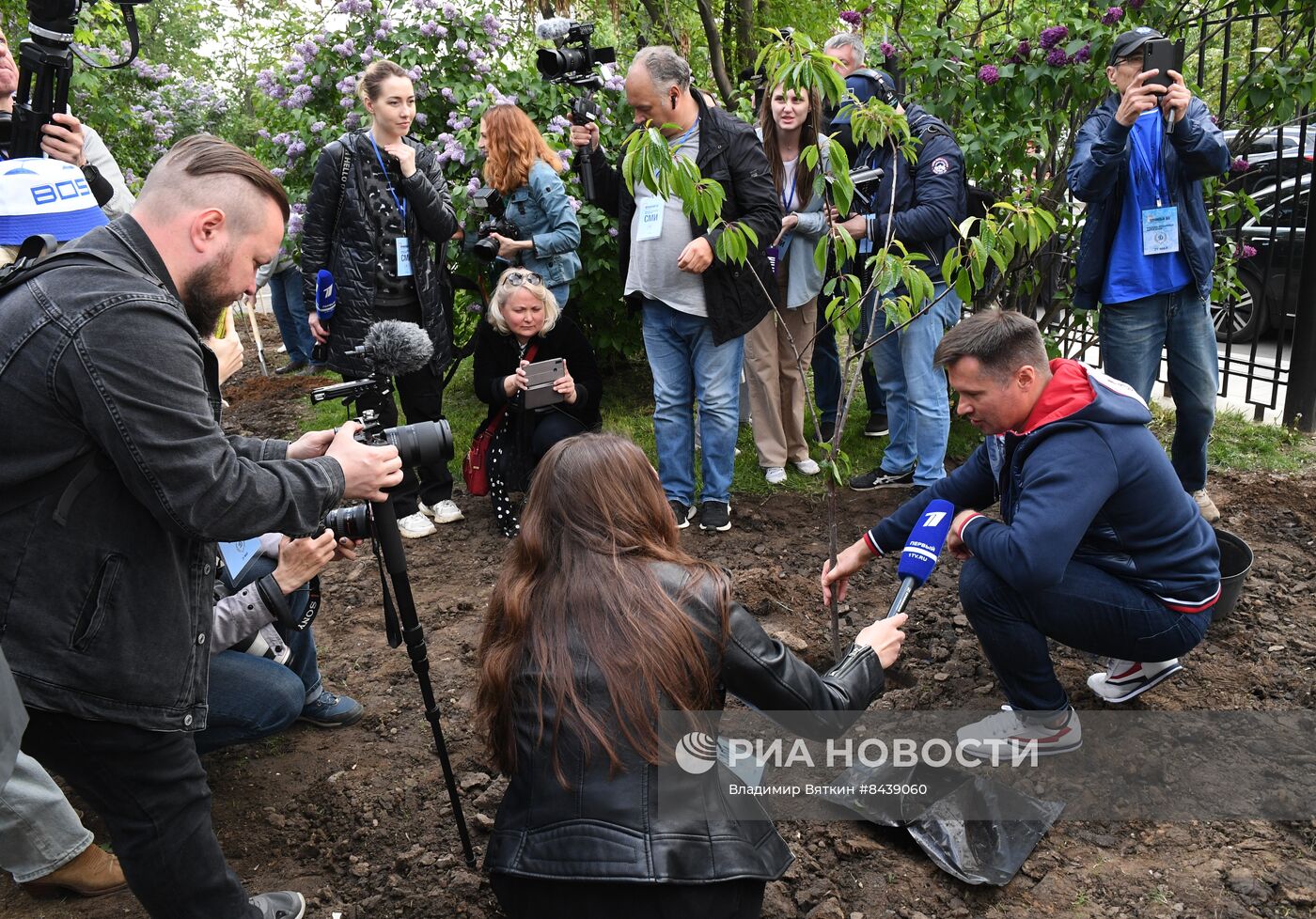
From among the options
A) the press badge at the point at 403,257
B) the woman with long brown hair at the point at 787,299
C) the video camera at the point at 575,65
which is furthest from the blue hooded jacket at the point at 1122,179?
the press badge at the point at 403,257

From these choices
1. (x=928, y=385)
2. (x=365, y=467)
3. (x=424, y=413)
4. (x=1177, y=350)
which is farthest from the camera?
(x=424, y=413)

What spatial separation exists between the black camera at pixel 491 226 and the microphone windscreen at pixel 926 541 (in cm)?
304

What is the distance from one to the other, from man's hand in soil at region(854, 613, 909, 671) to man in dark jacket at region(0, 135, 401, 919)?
4.36 feet

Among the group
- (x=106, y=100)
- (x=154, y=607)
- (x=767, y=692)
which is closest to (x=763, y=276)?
(x=767, y=692)

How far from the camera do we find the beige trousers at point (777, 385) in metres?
5.11

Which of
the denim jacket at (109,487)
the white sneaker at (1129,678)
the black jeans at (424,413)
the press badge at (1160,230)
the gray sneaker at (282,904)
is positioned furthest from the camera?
the black jeans at (424,413)

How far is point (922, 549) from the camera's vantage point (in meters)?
2.86

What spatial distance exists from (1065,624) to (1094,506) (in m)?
0.40

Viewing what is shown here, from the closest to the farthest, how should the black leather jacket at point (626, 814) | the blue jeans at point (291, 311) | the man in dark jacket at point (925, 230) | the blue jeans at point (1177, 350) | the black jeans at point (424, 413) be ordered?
the black leather jacket at point (626, 814), the blue jeans at point (1177, 350), the man in dark jacket at point (925, 230), the black jeans at point (424, 413), the blue jeans at point (291, 311)

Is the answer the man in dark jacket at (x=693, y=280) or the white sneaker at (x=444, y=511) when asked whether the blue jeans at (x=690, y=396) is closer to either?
the man in dark jacket at (x=693, y=280)

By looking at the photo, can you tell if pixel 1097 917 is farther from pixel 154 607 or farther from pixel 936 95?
pixel 936 95

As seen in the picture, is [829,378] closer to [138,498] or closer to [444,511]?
[444,511]

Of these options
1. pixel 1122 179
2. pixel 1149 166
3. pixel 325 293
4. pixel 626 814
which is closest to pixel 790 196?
pixel 1122 179

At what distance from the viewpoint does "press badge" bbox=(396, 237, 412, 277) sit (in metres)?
4.66
